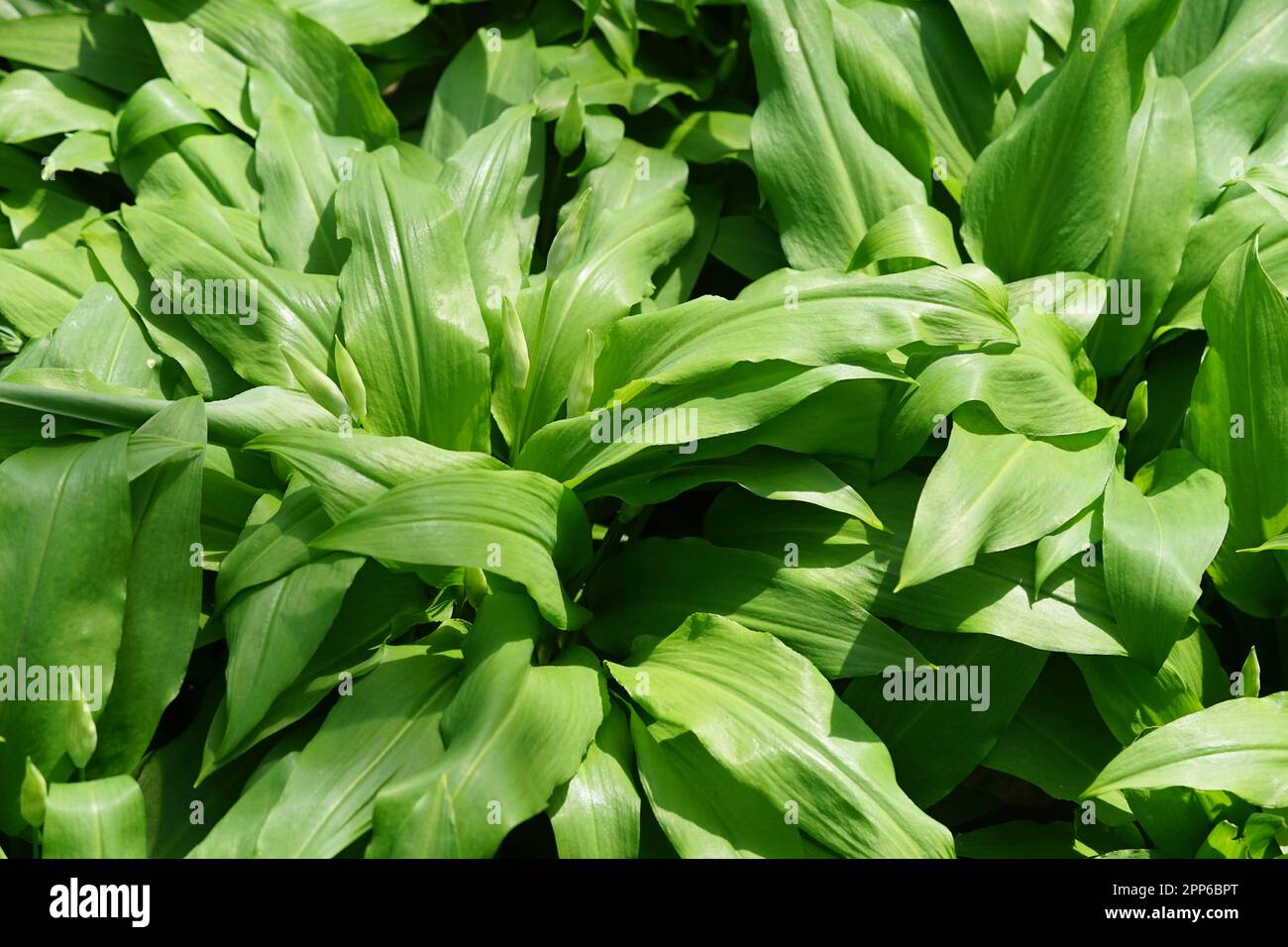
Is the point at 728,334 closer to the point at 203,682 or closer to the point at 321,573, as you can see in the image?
the point at 321,573

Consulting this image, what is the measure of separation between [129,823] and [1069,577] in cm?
166

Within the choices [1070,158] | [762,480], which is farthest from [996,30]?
[762,480]

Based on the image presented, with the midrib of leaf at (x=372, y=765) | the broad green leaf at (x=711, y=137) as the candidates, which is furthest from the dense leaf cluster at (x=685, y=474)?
the broad green leaf at (x=711, y=137)

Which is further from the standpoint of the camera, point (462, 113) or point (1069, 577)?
point (462, 113)

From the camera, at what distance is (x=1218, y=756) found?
1976 millimetres

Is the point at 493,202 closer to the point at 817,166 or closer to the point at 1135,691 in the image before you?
the point at 817,166

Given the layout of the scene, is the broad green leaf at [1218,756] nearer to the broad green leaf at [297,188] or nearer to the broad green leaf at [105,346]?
the broad green leaf at [297,188]

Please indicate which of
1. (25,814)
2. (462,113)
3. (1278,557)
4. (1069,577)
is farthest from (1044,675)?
(462,113)

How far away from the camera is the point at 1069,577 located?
2176 millimetres

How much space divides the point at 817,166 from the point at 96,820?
1.93 meters

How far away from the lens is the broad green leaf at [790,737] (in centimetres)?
191

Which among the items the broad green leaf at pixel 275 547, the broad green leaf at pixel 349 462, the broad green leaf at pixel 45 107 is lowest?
the broad green leaf at pixel 275 547

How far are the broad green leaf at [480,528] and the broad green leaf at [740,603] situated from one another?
17cm

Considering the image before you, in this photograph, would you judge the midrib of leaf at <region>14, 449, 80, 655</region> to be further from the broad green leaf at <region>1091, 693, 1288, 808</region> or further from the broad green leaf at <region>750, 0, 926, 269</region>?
the broad green leaf at <region>1091, 693, 1288, 808</region>
